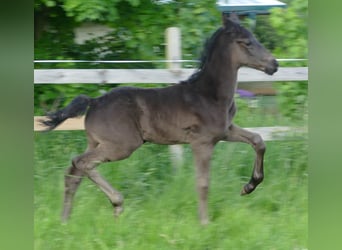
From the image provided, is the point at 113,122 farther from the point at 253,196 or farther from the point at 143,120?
the point at 253,196

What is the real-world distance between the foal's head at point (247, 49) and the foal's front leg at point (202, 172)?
644 millimetres

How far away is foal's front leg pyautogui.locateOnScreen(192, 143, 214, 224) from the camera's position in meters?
3.85

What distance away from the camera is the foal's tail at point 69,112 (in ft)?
12.4

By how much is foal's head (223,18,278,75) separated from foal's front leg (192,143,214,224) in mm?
644

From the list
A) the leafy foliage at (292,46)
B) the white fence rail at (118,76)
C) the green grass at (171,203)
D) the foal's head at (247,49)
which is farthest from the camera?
the leafy foliage at (292,46)

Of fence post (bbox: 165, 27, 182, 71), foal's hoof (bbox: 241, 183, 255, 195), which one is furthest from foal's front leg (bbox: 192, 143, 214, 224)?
fence post (bbox: 165, 27, 182, 71)

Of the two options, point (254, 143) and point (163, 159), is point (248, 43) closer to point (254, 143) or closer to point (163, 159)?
point (254, 143)

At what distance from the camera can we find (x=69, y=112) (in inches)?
149

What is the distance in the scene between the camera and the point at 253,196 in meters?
4.19

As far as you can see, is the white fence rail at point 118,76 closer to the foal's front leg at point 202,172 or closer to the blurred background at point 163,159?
the blurred background at point 163,159

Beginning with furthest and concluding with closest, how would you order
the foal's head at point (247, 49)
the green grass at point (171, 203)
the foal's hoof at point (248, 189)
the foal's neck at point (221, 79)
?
the foal's hoof at point (248, 189) < the foal's neck at point (221, 79) < the foal's head at point (247, 49) < the green grass at point (171, 203)

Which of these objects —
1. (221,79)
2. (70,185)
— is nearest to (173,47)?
(221,79)

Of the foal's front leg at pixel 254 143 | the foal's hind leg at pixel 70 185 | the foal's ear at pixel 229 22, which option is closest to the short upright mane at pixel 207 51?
the foal's ear at pixel 229 22
